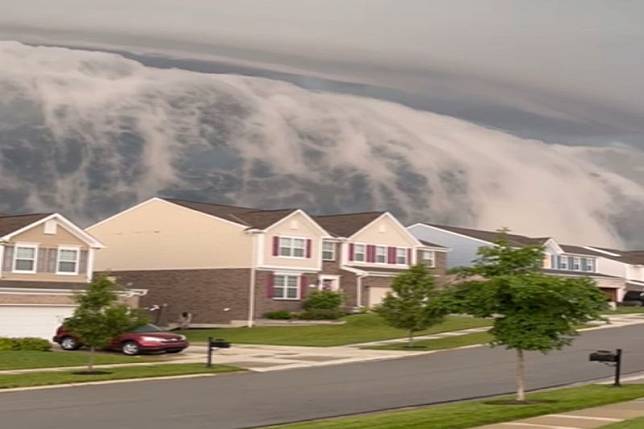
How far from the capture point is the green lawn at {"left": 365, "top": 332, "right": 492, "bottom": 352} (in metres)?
39.8

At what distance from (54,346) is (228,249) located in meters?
19.1

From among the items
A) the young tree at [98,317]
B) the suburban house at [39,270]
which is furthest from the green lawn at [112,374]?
the suburban house at [39,270]

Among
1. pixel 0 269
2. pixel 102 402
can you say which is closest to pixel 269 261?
pixel 0 269

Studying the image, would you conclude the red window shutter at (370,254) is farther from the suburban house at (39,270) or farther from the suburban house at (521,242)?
the suburban house at (39,270)

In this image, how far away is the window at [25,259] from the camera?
1896 inches

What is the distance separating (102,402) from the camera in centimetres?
2078

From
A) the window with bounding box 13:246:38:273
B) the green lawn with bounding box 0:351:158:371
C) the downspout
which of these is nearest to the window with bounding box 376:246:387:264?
the downspout

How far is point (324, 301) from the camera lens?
187 ft

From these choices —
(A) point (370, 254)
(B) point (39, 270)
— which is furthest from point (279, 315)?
(B) point (39, 270)

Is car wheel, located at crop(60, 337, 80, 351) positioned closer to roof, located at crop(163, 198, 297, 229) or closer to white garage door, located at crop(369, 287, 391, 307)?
roof, located at crop(163, 198, 297, 229)

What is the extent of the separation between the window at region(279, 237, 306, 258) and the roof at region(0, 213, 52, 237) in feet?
50.4

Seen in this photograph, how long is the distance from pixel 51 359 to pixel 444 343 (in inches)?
658

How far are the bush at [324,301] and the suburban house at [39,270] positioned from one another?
43.7 ft

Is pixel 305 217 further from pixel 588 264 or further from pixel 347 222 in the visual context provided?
pixel 588 264
